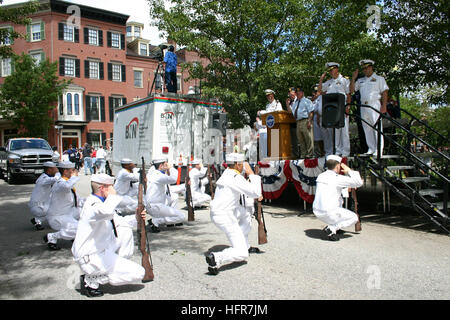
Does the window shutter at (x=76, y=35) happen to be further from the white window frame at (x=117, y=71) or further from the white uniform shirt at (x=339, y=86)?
the white uniform shirt at (x=339, y=86)

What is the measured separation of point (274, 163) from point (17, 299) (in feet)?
24.3

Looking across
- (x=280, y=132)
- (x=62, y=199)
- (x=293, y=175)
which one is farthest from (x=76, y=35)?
(x=62, y=199)

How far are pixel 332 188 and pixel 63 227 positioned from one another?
4.97m

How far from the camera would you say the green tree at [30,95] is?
29.3m

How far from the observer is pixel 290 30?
14.1 m

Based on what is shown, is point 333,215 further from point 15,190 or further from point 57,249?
point 15,190

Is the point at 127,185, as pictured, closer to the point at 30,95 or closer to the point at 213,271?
the point at 213,271

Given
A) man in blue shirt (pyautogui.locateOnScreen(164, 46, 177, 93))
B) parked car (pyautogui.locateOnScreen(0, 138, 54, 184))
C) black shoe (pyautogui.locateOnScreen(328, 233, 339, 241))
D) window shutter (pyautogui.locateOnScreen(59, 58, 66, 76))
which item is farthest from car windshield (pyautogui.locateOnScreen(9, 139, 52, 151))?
window shutter (pyautogui.locateOnScreen(59, 58, 66, 76))

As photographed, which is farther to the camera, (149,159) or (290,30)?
(290,30)

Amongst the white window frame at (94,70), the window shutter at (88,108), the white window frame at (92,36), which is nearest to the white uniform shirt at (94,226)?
the window shutter at (88,108)

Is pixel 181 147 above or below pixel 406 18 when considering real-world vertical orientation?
below

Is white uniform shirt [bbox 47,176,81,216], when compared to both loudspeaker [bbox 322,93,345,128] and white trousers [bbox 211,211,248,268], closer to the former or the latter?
white trousers [bbox 211,211,248,268]

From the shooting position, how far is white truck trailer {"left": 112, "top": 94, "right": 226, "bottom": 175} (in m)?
12.0
